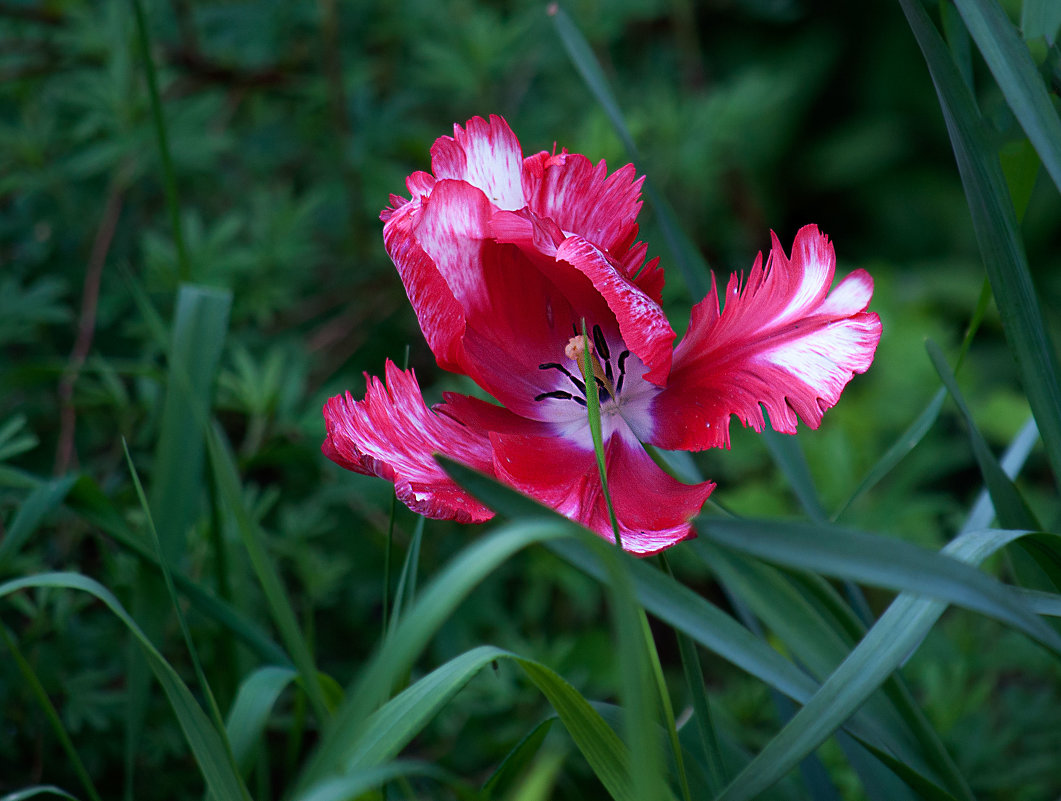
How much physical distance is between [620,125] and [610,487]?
29 cm

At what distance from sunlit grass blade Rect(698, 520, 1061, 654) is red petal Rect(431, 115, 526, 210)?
244 mm

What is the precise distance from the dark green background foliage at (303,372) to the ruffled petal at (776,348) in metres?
0.16

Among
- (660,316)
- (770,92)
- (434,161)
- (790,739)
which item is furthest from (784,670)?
(770,92)

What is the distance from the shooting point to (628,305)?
1.55 feet

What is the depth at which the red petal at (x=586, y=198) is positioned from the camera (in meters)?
0.51

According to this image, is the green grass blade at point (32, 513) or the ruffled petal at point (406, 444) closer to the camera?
the ruffled petal at point (406, 444)

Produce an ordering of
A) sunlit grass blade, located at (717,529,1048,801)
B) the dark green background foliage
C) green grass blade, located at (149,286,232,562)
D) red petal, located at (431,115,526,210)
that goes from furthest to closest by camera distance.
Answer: the dark green background foliage
green grass blade, located at (149,286,232,562)
red petal, located at (431,115,526,210)
sunlit grass blade, located at (717,529,1048,801)

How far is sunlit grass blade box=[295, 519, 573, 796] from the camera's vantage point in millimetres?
294

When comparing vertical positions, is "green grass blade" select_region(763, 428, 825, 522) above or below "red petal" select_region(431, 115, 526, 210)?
below

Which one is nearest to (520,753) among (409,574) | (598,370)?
(409,574)

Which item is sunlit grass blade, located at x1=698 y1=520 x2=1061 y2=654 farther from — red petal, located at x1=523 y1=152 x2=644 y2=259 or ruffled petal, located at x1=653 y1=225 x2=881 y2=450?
red petal, located at x1=523 y1=152 x2=644 y2=259

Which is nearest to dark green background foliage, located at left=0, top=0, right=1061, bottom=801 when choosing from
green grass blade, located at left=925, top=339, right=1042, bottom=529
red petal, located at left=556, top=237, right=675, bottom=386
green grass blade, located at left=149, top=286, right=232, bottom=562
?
green grass blade, located at left=149, top=286, right=232, bottom=562

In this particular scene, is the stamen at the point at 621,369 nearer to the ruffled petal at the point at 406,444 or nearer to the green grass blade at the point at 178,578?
the ruffled petal at the point at 406,444

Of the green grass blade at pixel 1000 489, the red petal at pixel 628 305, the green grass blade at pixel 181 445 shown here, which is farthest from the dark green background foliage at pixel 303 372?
the red petal at pixel 628 305
